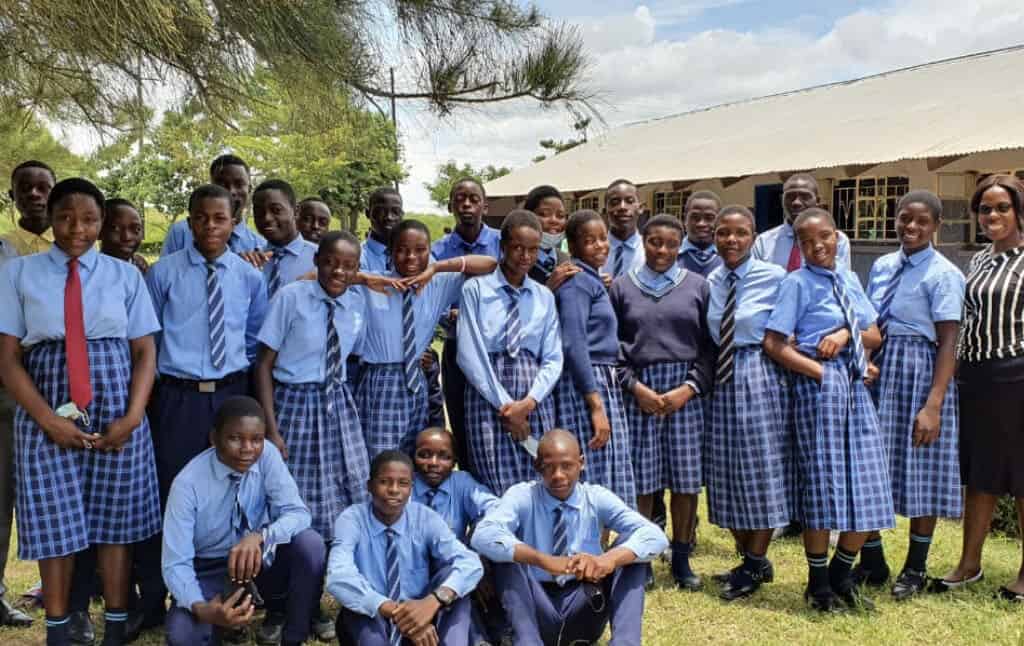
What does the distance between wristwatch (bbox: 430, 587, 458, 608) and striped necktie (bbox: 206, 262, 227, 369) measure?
3.87ft

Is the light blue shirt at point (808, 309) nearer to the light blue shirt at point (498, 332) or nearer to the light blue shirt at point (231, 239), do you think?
the light blue shirt at point (498, 332)

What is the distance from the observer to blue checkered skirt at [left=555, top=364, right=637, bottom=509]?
3656mm

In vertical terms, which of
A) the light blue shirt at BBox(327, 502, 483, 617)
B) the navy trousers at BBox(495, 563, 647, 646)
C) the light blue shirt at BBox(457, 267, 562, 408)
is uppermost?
the light blue shirt at BBox(457, 267, 562, 408)

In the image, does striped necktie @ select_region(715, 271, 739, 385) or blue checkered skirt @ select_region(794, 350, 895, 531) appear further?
striped necktie @ select_region(715, 271, 739, 385)

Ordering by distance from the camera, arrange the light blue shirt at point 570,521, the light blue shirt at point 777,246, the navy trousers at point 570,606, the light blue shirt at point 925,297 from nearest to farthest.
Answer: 1. the navy trousers at point 570,606
2. the light blue shirt at point 570,521
3. the light blue shirt at point 925,297
4. the light blue shirt at point 777,246

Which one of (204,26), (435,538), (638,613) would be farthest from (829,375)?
(204,26)

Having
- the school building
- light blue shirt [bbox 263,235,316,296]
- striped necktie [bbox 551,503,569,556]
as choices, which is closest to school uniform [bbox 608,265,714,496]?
striped necktie [bbox 551,503,569,556]

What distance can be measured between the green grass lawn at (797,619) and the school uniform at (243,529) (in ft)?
1.83

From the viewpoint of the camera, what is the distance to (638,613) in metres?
3.05

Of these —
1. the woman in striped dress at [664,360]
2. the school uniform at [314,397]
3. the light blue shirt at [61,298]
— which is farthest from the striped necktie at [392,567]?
the woman in striped dress at [664,360]

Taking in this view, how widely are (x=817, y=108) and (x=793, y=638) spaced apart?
50.1 feet

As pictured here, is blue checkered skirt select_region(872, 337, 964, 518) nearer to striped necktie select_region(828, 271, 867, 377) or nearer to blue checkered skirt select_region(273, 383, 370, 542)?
striped necktie select_region(828, 271, 867, 377)

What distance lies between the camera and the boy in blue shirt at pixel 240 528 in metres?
3.02

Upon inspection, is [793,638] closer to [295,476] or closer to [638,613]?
[638,613]
